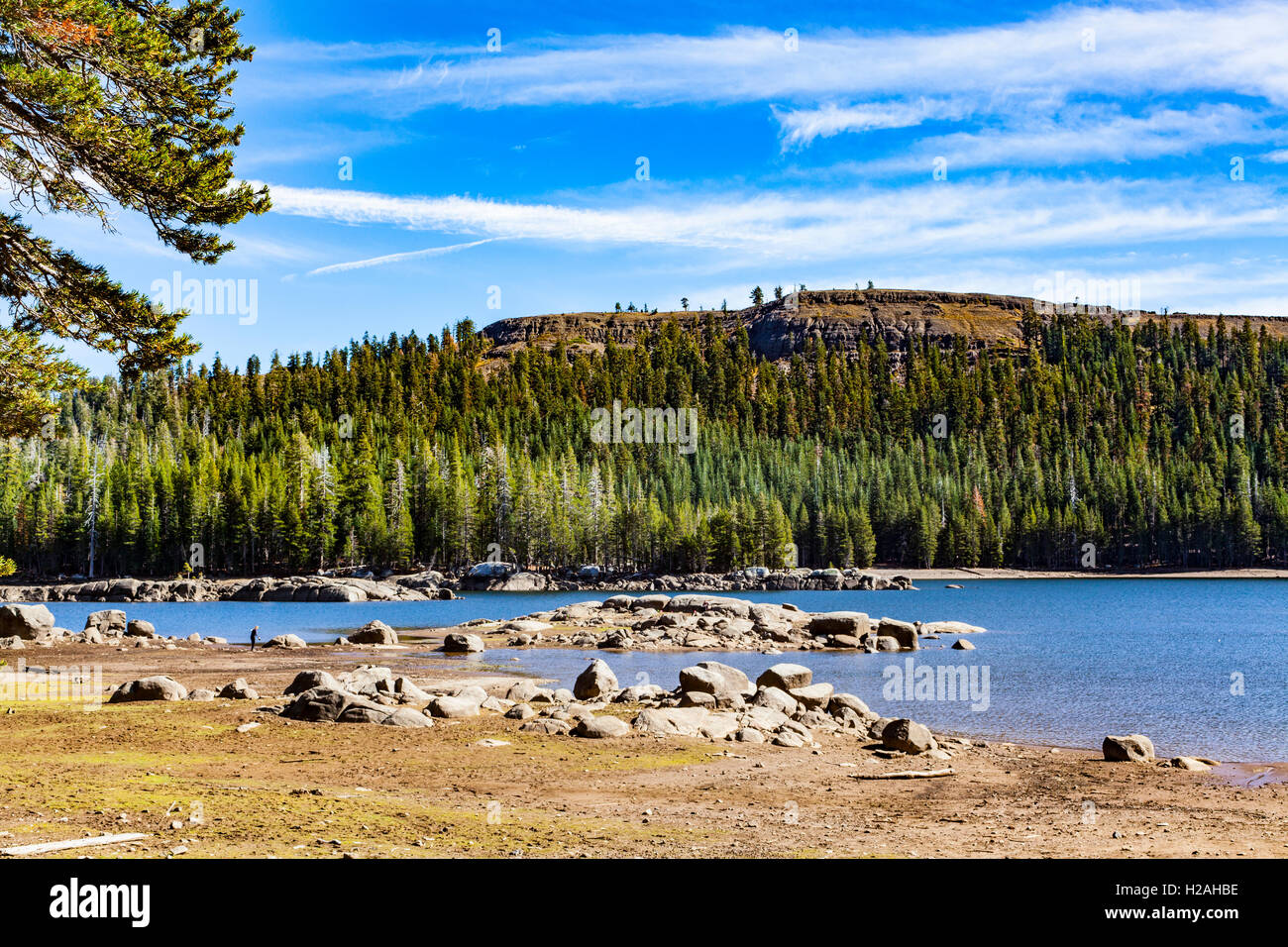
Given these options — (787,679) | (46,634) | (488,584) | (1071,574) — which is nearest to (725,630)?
(787,679)

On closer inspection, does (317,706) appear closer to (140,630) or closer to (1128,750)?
(1128,750)

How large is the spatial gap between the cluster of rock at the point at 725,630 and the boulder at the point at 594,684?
1991cm

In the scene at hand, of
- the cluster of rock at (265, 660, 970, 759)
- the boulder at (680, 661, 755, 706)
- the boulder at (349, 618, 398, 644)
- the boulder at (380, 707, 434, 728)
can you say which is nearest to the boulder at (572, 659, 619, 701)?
the cluster of rock at (265, 660, 970, 759)

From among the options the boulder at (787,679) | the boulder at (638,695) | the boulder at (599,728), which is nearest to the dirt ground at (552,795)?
the boulder at (599,728)

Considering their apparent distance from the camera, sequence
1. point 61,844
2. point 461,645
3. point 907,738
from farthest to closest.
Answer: point 461,645
point 907,738
point 61,844

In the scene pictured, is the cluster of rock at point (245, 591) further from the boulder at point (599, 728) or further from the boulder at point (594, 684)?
the boulder at point (599, 728)

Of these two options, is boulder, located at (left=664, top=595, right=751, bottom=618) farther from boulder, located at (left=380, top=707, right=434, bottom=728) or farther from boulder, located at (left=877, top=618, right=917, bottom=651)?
boulder, located at (left=380, top=707, right=434, bottom=728)

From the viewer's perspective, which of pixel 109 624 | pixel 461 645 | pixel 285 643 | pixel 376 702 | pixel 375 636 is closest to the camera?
pixel 376 702

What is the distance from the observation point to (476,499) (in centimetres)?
13300

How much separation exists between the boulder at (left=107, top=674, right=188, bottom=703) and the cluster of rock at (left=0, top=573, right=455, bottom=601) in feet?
243

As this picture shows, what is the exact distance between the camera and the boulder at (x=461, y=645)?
4569 centimetres

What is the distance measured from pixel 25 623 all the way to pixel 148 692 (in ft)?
88.5

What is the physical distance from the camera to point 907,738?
21.9 meters
